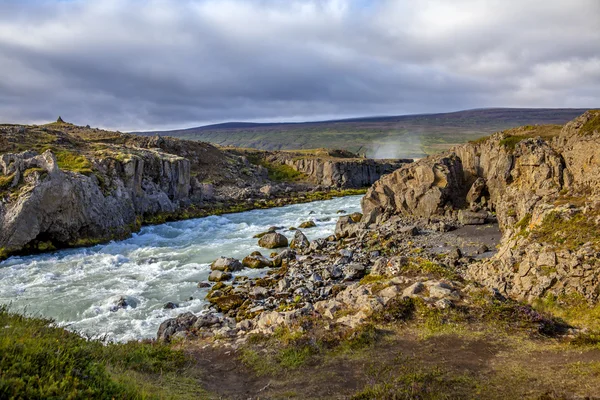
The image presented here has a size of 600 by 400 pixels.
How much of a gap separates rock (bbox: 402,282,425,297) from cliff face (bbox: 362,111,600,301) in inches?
143

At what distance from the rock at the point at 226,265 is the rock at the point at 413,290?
1704 centimetres

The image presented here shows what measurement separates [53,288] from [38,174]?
17.5 meters

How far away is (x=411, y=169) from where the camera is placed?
4406 centimetres

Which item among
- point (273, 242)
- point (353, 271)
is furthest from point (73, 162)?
point (353, 271)

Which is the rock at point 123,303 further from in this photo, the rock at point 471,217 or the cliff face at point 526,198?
the rock at point 471,217

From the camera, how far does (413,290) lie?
51.8ft

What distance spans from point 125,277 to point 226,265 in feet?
25.5

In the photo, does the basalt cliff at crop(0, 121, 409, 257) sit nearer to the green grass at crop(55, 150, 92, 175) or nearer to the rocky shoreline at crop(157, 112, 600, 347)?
the green grass at crop(55, 150, 92, 175)

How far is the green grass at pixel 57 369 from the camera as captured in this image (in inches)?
252

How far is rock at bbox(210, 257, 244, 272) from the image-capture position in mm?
29828

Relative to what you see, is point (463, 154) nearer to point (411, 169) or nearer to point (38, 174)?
point (411, 169)

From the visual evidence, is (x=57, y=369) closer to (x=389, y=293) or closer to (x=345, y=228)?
(x=389, y=293)

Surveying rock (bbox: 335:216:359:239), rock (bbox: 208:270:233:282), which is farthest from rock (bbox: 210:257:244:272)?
rock (bbox: 335:216:359:239)

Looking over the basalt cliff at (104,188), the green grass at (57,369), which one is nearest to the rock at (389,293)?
the green grass at (57,369)
